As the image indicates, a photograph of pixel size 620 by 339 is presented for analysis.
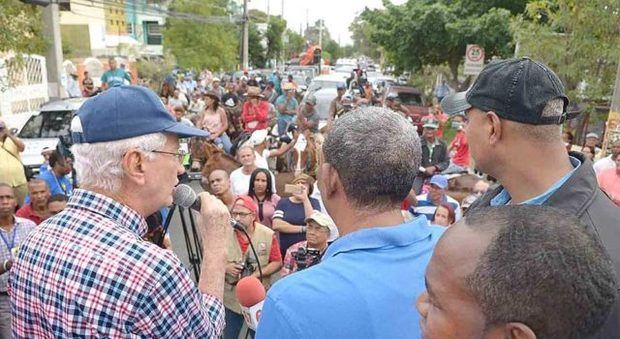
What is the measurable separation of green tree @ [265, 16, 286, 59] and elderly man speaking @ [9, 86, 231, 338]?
55069 millimetres

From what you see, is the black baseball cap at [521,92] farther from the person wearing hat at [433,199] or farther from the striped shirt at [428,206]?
the person wearing hat at [433,199]

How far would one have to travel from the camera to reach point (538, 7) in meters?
8.97

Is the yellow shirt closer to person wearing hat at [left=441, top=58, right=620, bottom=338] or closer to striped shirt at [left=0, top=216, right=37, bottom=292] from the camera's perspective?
striped shirt at [left=0, top=216, right=37, bottom=292]

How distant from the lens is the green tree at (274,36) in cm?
5544

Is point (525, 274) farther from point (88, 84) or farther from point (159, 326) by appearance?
point (88, 84)

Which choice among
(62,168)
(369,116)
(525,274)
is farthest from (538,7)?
(525,274)

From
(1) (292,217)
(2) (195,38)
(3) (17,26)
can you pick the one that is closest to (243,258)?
(1) (292,217)

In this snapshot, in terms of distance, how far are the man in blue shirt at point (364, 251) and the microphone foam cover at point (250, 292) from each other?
1.18 m

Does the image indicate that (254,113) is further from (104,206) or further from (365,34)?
(365,34)

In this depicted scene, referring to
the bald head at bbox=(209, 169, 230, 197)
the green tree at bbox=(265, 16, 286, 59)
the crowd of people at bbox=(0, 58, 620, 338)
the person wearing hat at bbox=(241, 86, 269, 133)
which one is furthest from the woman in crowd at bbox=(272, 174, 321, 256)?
the green tree at bbox=(265, 16, 286, 59)

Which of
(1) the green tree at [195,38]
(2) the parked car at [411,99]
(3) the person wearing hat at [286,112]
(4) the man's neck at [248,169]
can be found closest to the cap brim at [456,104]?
(4) the man's neck at [248,169]

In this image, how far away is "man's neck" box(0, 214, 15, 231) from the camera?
13.3 ft

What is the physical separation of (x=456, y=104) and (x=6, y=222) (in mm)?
3674

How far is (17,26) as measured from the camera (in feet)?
26.9
